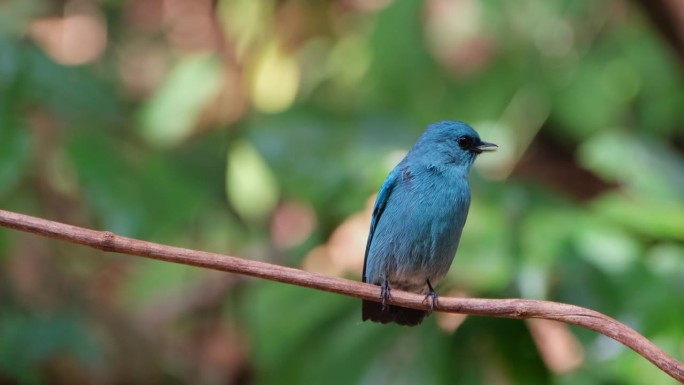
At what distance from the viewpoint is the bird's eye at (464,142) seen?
3855 millimetres

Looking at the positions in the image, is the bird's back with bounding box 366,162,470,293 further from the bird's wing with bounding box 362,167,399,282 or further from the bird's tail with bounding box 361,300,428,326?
the bird's tail with bounding box 361,300,428,326

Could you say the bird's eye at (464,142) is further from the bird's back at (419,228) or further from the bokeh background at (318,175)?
the bokeh background at (318,175)

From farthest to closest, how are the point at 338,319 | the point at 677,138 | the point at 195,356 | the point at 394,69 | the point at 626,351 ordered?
the point at 677,138 < the point at 195,356 < the point at 394,69 < the point at 338,319 < the point at 626,351

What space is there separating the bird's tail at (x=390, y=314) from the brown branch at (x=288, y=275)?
0.80 m

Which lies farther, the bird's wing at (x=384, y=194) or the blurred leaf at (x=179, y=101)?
the blurred leaf at (x=179, y=101)

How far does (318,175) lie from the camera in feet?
14.4

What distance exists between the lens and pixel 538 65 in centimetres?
575

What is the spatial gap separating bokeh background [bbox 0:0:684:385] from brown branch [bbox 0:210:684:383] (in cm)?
124

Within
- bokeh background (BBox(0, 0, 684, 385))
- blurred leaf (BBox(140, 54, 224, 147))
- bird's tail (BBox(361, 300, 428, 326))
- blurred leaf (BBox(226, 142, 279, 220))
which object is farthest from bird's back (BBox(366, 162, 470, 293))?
blurred leaf (BBox(140, 54, 224, 147))

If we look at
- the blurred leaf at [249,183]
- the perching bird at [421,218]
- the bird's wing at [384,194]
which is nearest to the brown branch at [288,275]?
the perching bird at [421,218]

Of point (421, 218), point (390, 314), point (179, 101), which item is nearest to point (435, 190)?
point (421, 218)

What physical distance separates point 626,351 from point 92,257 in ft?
13.0

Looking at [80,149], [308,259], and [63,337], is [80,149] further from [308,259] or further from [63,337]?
[308,259]

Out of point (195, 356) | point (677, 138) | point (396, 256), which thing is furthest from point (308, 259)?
point (677, 138)
